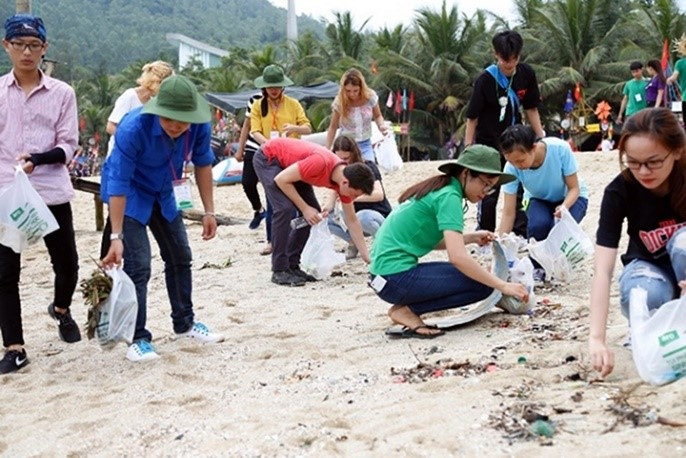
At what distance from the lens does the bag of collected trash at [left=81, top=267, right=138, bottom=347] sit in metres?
4.16

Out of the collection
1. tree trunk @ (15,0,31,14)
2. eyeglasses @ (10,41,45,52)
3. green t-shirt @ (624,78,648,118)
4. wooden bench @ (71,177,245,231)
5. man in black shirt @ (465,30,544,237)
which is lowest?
wooden bench @ (71,177,245,231)

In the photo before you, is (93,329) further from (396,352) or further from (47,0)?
(47,0)

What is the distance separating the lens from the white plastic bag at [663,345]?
8.87 feet

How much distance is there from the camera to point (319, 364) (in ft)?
13.5

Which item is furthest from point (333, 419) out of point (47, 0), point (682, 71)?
point (47, 0)

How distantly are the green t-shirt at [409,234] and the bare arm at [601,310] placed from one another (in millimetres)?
1396

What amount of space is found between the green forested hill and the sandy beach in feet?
270

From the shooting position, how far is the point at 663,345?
8.91 ft

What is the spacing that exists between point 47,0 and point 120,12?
10.4 metres

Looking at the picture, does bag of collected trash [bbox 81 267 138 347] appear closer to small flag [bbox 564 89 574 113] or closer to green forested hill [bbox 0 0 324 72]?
small flag [bbox 564 89 574 113]

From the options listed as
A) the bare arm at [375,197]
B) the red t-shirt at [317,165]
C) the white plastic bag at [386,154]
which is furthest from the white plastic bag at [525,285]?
the white plastic bag at [386,154]

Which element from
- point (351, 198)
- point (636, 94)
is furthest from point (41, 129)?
point (636, 94)

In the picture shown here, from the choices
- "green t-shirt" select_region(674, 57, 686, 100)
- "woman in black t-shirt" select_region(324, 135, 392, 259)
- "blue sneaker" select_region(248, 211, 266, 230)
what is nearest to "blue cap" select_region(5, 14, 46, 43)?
"woman in black t-shirt" select_region(324, 135, 392, 259)

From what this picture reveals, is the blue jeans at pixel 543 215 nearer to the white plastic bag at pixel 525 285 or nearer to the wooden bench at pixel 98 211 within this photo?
the white plastic bag at pixel 525 285
